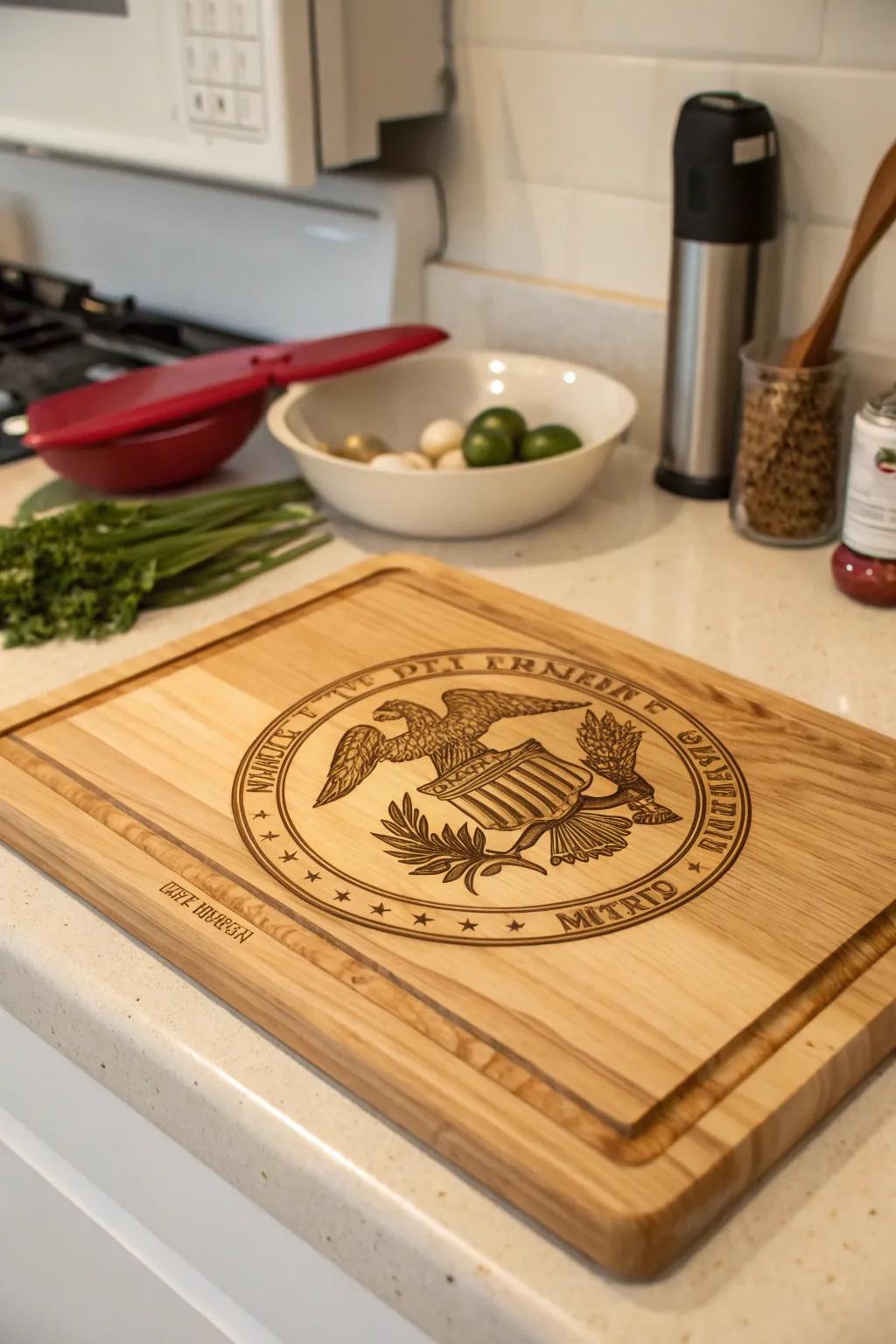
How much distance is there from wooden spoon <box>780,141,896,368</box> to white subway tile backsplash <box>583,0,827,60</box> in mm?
134

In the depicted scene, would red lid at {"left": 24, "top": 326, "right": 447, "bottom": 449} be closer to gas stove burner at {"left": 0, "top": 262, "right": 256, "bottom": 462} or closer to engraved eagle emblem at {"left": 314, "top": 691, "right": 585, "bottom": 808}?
gas stove burner at {"left": 0, "top": 262, "right": 256, "bottom": 462}

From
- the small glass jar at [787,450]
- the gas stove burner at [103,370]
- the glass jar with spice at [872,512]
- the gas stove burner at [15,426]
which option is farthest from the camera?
the gas stove burner at [103,370]

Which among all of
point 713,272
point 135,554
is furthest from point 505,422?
point 135,554

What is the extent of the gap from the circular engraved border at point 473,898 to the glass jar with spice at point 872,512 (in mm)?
218

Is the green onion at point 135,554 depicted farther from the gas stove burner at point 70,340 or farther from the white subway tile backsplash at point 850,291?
the white subway tile backsplash at point 850,291

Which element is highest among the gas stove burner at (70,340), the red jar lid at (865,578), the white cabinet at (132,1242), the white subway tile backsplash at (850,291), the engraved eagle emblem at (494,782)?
the white subway tile backsplash at (850,291)

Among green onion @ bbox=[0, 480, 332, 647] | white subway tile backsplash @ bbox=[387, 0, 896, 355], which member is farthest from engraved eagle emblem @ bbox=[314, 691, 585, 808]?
white subway tile backsplash @ bbox=[387, 0, 896, 355]

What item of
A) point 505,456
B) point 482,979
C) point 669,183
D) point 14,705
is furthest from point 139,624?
point 669,183

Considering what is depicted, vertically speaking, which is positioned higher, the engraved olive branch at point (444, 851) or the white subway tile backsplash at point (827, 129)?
the white subway tile backsplash at point (827, 129)

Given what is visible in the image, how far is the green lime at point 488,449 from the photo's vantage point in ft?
3.45

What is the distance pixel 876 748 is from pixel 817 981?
202mm

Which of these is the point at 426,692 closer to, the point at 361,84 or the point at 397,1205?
the point at 397,1205

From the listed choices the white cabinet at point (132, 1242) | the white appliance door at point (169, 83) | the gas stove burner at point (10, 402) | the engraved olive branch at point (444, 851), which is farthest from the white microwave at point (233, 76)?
the white cabinet at point (132, 1242)

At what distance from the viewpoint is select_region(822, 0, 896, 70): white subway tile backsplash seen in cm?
96
